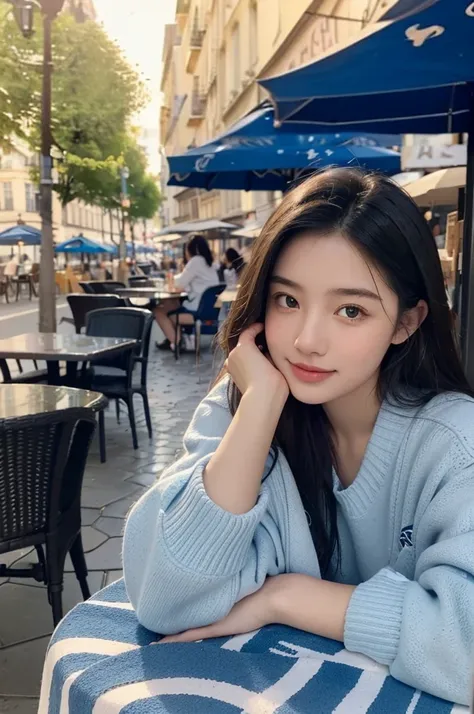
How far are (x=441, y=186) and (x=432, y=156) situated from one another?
1339mm

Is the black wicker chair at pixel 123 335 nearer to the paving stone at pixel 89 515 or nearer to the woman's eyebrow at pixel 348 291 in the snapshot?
the paving stone at pixel 89 515

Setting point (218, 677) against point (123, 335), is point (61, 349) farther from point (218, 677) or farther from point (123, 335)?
point (218, 677)

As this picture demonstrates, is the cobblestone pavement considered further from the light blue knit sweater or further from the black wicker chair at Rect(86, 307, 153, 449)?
the light blue knit sweater

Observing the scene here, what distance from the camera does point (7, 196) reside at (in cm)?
5350

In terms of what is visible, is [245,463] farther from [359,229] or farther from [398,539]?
[359,229]

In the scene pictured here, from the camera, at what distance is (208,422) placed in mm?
1372

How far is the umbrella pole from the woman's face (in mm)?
1887

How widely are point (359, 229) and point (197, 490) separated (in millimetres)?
548

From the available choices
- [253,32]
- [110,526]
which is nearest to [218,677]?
[110,526]

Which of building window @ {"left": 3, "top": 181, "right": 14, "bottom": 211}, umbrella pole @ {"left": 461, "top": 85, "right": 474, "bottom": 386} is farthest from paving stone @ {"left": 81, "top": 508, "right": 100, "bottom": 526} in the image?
building window @ {"left": 3, "top": 181, "right": 14, "bottom": 211}

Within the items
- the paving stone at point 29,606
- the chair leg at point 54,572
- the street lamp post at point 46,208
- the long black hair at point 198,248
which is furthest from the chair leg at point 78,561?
the long black hair at point 198,248

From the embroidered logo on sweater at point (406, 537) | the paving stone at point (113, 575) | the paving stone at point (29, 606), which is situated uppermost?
the embroidered logo on sweater at point (406, 537)

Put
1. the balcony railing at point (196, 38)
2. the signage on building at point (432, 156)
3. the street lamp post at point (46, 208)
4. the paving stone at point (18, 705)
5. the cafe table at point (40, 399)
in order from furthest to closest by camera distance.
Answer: the balcony railing at point (196, 38) → the street lamp post at point (46, 208) → the signage on building at point (432, 156) → the cafe table at point (40, 399) → the paving stone at point (18, 705)

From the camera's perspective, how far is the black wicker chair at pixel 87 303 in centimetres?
749
